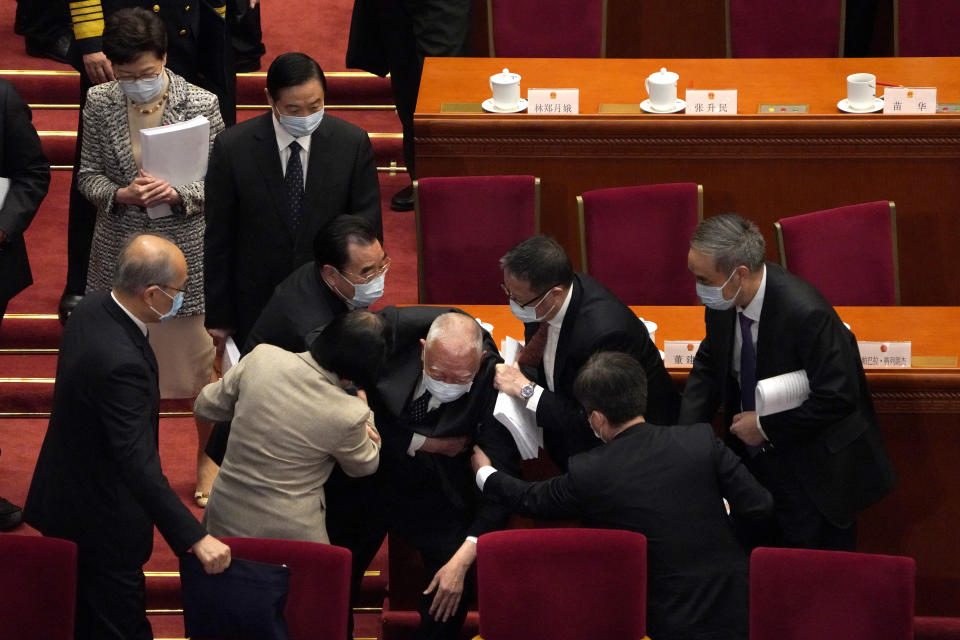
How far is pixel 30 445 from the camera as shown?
4797mm

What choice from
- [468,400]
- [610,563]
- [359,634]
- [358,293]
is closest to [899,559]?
[610,563]

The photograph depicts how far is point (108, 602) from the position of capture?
351 centimetres

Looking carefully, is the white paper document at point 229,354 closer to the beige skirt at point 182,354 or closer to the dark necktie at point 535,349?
the beige skirt at point 182,354

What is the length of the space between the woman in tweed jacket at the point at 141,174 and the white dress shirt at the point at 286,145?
0.26 meters

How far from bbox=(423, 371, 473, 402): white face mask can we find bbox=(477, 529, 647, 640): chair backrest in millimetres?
407

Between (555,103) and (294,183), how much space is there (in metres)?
1.06

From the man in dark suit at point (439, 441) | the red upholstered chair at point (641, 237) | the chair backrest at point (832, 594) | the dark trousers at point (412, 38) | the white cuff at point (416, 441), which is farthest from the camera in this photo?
the dark trousers at point (412, 38)

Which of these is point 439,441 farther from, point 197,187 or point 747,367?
point 197,187

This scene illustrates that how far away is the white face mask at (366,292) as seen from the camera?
3.82 m

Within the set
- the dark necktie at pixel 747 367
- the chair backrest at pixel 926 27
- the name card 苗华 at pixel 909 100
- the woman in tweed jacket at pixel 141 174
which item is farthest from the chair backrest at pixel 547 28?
the dark necktie at pixel 747 367

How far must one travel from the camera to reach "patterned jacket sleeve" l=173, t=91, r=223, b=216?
14.0 feet

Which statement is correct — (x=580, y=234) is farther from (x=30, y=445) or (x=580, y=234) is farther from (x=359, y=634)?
(x=30, y=445)

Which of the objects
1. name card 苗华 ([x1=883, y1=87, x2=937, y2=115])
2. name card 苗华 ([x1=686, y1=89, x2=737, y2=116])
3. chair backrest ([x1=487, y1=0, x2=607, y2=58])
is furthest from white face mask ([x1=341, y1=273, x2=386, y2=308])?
chair backrest ([x1=487, y1=0, x2=607, y2=58])

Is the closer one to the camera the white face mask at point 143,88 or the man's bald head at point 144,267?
the man's bald head at point 144,267
